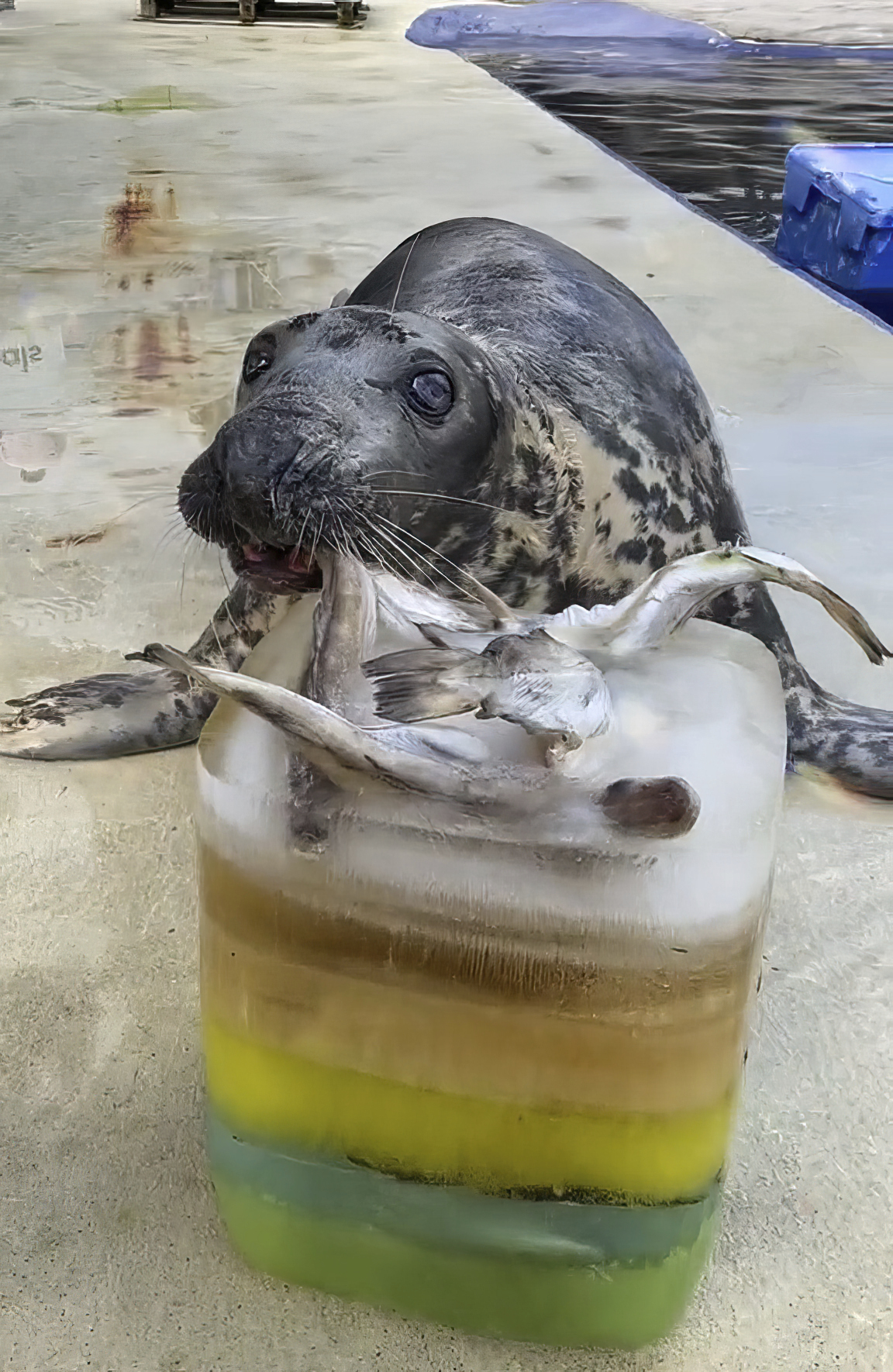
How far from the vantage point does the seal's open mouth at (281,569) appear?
4.78ft

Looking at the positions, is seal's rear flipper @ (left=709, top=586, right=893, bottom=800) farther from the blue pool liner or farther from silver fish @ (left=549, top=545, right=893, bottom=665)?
the blue pool liner

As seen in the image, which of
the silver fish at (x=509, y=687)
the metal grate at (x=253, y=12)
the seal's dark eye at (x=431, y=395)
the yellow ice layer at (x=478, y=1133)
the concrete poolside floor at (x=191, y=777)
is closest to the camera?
the silver fish at (x=509, y=687)

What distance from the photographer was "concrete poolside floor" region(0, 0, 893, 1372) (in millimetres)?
1222

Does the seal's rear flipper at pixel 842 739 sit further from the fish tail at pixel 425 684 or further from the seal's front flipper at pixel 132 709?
the fish tail at pixel 425 684

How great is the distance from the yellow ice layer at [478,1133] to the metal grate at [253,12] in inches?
492

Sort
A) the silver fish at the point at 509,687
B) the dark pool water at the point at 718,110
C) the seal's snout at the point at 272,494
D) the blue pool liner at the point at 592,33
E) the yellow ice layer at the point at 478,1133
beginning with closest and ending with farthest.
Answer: the silver fish at the point at 509,687
the yellow ice layer at the point at 478,1133
the seal's snout at the point at 272,494
the dark pool water at the point at 718,110
the blue pool liner at the point at 592,33

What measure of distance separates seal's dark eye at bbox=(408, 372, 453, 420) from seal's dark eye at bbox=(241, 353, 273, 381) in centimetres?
20

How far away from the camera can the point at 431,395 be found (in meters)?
1.67

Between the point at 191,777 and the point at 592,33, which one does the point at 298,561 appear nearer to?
the point at 191,777

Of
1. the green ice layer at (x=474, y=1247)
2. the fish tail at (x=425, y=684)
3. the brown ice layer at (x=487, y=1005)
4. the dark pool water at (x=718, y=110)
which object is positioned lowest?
the dark pool water at (x=718, y=110)

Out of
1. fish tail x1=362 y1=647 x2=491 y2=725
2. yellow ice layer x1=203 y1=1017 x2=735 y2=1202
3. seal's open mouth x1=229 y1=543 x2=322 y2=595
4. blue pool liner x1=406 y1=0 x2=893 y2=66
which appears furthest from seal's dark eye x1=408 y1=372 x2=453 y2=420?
blue pool liner x1=406 y1=0 x2=893 y2=66

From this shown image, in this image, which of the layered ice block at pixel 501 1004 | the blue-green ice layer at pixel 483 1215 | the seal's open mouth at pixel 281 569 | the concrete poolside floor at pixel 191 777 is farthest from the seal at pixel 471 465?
the blue-green ice layer at pixel 483 1215

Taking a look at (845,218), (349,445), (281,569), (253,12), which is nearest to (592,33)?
(253,12)

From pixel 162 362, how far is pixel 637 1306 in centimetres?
332
